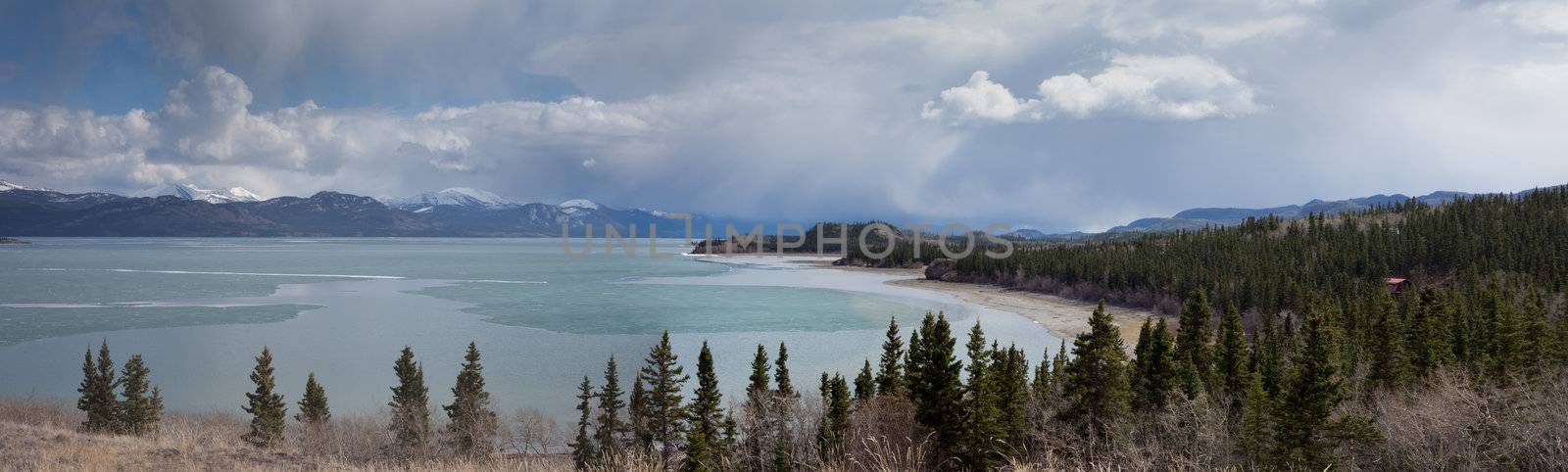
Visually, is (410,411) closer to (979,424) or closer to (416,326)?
(979,424)

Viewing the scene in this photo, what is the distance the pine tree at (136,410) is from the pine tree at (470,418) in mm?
11081

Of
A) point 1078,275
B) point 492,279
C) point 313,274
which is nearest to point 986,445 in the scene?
point 1078,275

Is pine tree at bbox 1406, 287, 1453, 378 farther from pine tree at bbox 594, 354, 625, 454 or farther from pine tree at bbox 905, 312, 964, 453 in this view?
pine tree at bbox 594, 354, 625, 454

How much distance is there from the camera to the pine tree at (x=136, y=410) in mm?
31875

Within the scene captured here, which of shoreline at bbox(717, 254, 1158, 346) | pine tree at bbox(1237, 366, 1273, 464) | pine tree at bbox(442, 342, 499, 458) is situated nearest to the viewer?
pine tree at bbox(1237, 366, 1273, 464)

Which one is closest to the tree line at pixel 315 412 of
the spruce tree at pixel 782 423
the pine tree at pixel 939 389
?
the spruce tree at pixel 782 423

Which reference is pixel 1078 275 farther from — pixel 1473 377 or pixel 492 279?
pixel 492 279

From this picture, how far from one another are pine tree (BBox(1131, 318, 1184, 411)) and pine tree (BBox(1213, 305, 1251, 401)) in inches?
149

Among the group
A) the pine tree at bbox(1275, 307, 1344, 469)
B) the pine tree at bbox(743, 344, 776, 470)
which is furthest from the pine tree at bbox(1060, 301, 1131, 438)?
the pine tree at bbox(743, 344, 776, 470)

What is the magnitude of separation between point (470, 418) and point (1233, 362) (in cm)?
3490

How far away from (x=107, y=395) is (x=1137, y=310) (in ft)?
283

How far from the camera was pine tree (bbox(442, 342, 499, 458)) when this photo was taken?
3148 cm

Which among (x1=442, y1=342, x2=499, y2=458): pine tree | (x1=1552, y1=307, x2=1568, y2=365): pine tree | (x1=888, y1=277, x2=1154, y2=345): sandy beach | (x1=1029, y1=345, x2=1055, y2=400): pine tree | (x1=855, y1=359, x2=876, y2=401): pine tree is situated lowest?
(x1=888, y1=277, x2=1154, y2=345): sandy beach

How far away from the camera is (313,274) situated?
398 ft
